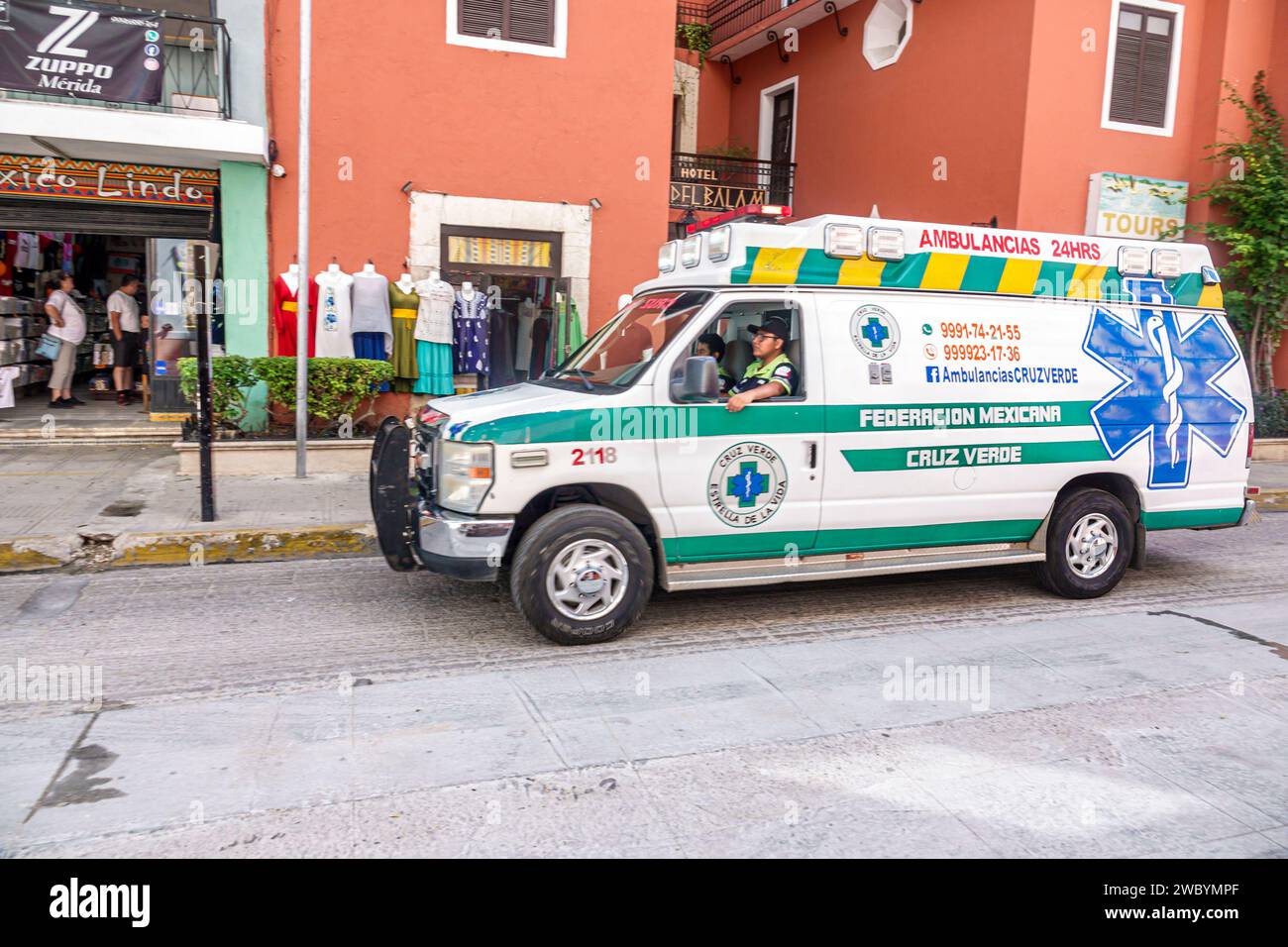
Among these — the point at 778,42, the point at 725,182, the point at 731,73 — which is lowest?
the point at 725,182

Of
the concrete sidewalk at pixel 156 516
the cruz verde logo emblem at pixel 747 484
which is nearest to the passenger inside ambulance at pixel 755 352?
the cruz verde logo emblem at pixel 747 484

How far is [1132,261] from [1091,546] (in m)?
2.09

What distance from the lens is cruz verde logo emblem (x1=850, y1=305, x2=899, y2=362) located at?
6.39 metres

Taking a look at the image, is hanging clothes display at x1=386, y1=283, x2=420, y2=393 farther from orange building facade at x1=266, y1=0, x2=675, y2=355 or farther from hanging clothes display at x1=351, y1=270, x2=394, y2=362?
orange building facade at x1=266, y1=0, x2=675, y2=355

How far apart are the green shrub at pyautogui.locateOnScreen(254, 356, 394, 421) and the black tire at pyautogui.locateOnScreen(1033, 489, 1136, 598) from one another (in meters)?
7.68

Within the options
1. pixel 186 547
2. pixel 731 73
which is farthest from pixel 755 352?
pixel 731 73

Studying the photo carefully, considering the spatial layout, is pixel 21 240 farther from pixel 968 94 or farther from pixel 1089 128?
pixel 1089 128

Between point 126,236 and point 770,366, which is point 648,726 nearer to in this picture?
point 770,366

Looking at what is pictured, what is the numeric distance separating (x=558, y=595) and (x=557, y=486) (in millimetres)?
637

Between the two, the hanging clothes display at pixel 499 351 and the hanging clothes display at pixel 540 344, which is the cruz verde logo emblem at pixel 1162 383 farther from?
the hanging clothes display at pixel 499 351

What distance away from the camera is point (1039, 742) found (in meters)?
4.64

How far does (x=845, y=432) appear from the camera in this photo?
6328 mm

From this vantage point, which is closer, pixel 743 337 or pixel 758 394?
pixel 758 394

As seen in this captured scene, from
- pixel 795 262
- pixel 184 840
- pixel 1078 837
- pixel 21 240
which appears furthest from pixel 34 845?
pixel 21 240
